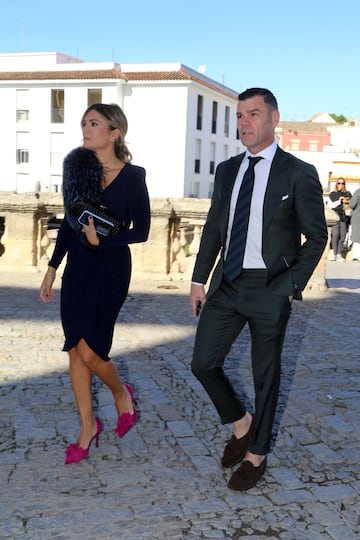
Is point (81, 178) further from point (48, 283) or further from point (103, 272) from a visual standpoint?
point (48, 283)

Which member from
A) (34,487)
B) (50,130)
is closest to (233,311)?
(34,487)

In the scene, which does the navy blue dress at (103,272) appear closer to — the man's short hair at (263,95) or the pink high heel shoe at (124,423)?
the pink high heel shoe at (124,423)

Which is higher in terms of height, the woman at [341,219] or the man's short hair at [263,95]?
the man's short hair at [263,95]

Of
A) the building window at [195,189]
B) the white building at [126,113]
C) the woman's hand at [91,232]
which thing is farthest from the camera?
the building window at [195,189]

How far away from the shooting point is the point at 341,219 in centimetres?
1491

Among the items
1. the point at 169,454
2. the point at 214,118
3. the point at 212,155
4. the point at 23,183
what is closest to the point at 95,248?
the point at 169,454

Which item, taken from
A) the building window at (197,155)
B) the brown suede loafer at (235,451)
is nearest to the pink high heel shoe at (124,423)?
the brown suede loafer at (235,451)

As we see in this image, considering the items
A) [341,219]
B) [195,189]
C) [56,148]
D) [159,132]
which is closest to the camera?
[341,219]

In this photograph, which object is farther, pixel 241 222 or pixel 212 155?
pixel 212 155

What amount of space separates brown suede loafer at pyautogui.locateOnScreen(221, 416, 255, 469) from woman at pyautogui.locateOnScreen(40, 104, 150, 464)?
2.46 feet

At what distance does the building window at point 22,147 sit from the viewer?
55688 mm

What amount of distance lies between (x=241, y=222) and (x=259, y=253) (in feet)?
0.59

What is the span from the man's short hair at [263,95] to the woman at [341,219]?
39.6 ft

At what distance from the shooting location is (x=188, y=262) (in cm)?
988
